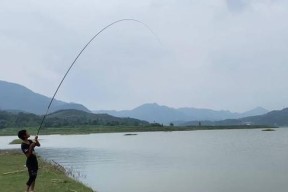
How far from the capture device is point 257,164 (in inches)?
1827

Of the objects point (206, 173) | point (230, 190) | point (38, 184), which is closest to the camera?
point (38, 184)

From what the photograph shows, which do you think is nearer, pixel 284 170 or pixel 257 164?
pixel 284 170

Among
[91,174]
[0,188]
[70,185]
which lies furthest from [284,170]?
[0,188]

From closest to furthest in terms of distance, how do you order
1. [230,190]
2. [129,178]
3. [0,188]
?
[0,188]
[230,190]
[129,178]

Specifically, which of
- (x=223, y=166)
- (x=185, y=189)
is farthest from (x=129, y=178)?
(x=223, y=166)

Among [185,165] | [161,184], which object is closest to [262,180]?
[161,184]

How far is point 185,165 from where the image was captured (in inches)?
1825

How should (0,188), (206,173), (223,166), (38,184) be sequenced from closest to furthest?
(0,188)
(38,184)
(206,173)
(223,166)

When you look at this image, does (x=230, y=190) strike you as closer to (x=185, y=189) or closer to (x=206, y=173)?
(x=185, y=189)

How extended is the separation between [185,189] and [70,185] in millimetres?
9841

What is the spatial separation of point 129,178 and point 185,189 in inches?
285

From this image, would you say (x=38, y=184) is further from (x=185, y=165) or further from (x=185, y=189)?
(x=185, y=165)

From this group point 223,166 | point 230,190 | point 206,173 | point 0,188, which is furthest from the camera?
point 223,166

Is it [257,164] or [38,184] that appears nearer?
[38,184]
